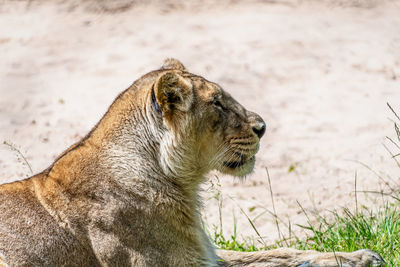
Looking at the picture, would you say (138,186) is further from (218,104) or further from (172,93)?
(218,104)

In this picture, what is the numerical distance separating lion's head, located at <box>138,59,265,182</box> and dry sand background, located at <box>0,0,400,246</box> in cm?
160

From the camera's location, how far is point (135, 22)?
10.1 meters

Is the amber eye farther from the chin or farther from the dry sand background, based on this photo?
the dry sand background

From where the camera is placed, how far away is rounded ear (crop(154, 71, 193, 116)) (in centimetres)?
436

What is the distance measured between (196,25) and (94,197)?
5961mm

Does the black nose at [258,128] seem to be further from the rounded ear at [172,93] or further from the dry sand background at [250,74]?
the dry sand background at [250,74]

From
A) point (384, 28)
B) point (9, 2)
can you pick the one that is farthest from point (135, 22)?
point (384, 28)

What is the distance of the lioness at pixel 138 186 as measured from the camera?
4.31 m

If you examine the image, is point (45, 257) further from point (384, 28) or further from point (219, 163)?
point (384, 28)

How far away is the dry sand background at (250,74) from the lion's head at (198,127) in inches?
62.9

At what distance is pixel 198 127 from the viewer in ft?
14.9

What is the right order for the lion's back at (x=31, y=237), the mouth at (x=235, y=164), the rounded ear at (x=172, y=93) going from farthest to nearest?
the mouth at (x=235, y=164) → the rounded ear at (x=172, y=93) → the lion's back at (x=31, y=237)

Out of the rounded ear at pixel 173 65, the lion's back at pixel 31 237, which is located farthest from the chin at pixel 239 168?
the lion's back at pixel 31 237

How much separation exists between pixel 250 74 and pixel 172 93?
4655 mm
